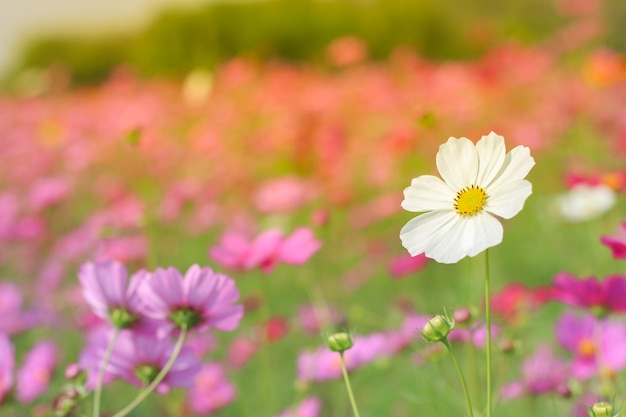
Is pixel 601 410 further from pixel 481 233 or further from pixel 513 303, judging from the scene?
pixel 513 303

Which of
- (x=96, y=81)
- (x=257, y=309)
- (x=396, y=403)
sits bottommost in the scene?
(x=96, y=81)

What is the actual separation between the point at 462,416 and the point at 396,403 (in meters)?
0.32

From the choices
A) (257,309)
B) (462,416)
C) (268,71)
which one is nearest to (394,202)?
(257,309)

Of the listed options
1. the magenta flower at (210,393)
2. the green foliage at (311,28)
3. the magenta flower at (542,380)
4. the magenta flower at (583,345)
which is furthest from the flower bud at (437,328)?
the green foliage at (311,28)

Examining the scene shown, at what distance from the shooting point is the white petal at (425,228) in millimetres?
345

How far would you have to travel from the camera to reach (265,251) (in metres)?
0.63

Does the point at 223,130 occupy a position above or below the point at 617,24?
above

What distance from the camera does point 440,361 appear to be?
644 millimetres

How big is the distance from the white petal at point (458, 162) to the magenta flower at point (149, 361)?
20 centimetres

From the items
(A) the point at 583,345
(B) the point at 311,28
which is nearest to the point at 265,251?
(A) the point at 583,345

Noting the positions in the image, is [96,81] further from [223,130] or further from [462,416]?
[462,416]

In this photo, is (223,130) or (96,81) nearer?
(223,130)

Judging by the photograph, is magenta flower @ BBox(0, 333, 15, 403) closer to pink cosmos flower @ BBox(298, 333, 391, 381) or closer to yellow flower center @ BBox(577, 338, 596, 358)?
pink cosmos flower @ BBox(298, 333, 391, 381)

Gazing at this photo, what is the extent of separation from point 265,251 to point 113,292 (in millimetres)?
187
